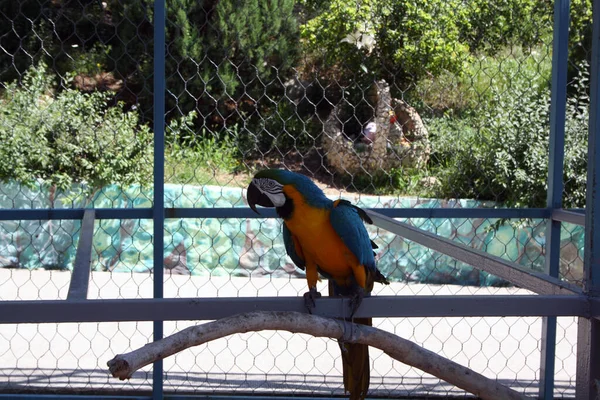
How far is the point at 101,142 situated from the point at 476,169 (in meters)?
2.10

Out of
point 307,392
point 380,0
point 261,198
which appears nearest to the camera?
point 261,198

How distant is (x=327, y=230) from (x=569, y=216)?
0.66m

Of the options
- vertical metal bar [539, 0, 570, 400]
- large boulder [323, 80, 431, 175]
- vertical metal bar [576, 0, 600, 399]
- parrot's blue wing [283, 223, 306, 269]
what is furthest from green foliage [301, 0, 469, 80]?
vertical metal bar [576, 0, 600, 399]

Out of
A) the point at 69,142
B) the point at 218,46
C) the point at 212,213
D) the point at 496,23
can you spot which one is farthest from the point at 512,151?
the point at 69,142

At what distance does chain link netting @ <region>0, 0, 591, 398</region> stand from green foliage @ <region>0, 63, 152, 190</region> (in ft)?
0.04

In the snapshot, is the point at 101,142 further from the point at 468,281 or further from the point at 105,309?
the point at 105,309

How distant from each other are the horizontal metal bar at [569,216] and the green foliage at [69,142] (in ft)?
7.71

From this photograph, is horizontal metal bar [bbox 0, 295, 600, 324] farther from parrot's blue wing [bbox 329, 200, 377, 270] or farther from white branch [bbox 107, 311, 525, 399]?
parrot's blue wing [bbox 329, 200, 377, 270]

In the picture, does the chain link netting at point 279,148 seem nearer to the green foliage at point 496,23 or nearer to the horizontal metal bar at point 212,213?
the green foliage at point 496,23

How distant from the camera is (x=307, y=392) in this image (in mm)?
1992

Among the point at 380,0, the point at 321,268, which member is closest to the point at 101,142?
the point at 380,0

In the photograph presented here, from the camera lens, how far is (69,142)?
355 cm

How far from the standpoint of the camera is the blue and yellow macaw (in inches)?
43.5

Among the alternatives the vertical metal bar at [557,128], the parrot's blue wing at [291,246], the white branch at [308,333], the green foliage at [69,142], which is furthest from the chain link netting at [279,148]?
the white branch at [308,333]
